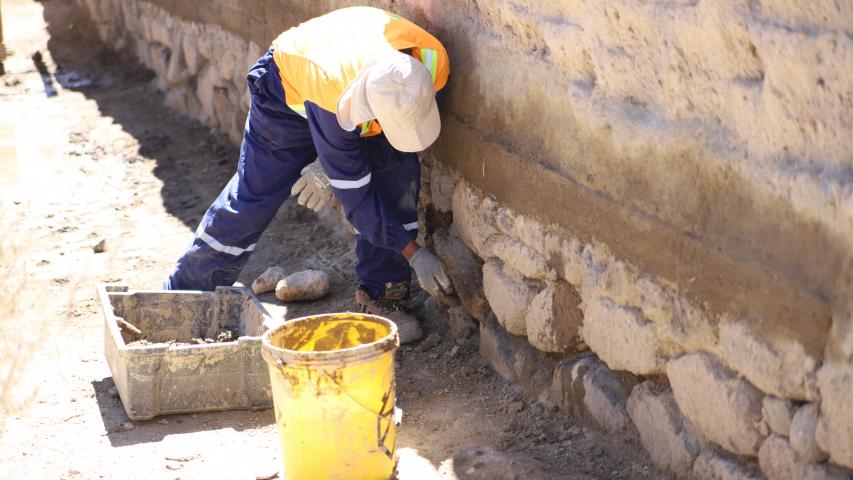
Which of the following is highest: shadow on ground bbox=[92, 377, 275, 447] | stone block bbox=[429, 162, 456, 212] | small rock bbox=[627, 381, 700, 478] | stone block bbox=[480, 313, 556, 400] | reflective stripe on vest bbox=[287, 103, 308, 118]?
reflective stripe on vest bbox=[287, 103, 308, 118]

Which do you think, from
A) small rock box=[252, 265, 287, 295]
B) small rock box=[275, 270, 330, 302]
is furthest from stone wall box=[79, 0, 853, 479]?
small rock box=[252, 265, 287, 295]

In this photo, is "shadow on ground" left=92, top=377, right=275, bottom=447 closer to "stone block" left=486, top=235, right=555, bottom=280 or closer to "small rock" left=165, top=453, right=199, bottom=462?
"small rock" left=165, top=453, right=199, bottom=462

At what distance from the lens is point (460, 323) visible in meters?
4.16

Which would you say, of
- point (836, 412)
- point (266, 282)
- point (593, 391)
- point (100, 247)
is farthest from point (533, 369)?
A: point (100, 247)

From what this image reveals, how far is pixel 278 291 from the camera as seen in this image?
4781mm

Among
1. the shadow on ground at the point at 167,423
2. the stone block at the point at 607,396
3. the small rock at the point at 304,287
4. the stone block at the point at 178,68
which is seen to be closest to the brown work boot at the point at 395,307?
the small rock at the point at 304,287

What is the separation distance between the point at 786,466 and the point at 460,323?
184 cm

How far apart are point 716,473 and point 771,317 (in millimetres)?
534

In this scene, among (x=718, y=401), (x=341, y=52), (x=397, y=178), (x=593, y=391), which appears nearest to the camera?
(x=718, y=401)

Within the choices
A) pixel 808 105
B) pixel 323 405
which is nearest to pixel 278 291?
pixel 323 405

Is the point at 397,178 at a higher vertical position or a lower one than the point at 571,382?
higher

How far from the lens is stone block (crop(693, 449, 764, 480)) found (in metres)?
2.65

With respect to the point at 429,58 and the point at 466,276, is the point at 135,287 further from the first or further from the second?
the point at 429,58

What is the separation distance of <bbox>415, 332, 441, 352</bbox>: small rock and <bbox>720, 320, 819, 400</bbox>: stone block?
1741 millimetres
